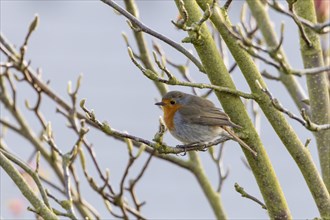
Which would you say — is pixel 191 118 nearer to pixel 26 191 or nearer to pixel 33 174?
pixel 33 174

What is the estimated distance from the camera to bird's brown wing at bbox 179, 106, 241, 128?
4.03 m

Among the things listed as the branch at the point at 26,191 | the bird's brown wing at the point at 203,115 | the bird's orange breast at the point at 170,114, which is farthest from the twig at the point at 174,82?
the bird's orange breast at the point at 170,114

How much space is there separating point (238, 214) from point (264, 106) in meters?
6.29

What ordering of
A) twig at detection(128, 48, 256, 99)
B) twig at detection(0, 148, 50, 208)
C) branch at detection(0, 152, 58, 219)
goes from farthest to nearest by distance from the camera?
twig at detection(0, 148, 50, 208) < branch at detection(0, 152, 58, 219) < twig at detection(128, 48, 256, 99)

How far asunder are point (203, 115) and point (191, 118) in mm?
92

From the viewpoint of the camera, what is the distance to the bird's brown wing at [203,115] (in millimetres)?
4031

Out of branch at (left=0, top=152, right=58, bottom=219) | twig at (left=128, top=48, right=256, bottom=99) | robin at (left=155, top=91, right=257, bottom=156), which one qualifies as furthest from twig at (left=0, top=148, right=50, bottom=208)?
robin at (left=155, top=91, right=257, bottom=156)

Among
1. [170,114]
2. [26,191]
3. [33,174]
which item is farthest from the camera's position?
[170,114]

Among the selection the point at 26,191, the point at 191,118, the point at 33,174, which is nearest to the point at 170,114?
the point at 191,118

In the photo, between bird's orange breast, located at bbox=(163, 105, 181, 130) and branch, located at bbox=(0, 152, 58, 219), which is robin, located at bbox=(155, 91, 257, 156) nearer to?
bird's orange breast, located at bbox=(163, 105, 181, 130)

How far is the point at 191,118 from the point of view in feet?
14.1

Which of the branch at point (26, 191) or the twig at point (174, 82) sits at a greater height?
the twig at point (174, 82)

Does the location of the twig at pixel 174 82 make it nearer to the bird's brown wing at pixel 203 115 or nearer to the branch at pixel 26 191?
the branch at pixel 26 191

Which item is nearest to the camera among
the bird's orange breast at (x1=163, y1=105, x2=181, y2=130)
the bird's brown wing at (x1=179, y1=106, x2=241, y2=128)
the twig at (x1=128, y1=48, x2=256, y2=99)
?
the twig at (x1=128, y1=48, x2=256, y2=99)
